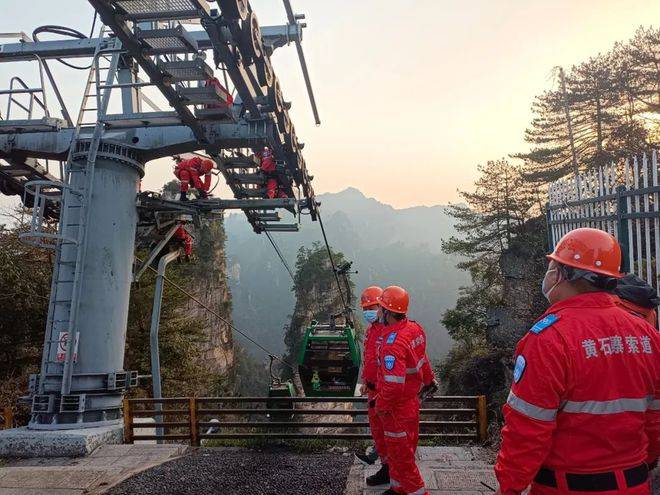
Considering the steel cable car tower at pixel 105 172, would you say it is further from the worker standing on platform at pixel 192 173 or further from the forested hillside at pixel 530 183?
the forested hillside at pixel 530 183

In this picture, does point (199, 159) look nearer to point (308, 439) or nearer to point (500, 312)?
point (308, 439)

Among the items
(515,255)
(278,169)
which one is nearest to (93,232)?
(278,169)

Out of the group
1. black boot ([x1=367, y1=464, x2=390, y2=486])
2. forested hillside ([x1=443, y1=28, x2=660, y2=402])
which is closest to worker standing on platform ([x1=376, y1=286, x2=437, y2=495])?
black boot ([x1=367, y1=464, x2=390, y2=486])

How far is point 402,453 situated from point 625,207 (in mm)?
3605

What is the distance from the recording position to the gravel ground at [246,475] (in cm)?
534

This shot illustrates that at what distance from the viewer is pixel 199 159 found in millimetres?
9445

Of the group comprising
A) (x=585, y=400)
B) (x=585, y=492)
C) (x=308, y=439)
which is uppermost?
(x=585, y=400)

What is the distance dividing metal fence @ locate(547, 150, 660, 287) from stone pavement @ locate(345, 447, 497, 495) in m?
2.99

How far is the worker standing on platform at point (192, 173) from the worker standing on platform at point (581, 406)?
330 inches

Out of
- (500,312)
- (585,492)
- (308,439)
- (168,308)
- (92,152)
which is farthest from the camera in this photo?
(500,312)

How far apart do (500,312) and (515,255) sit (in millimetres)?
3809

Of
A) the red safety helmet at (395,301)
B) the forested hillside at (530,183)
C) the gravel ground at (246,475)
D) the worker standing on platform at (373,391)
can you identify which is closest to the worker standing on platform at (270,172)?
the worker standing on platform at (373,391)

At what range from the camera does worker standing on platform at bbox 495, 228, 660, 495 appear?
211 centimetres

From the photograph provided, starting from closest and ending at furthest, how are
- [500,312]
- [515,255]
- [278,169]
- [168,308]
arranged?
[278,169]
[168,308]
[500,312]
[515,255]
